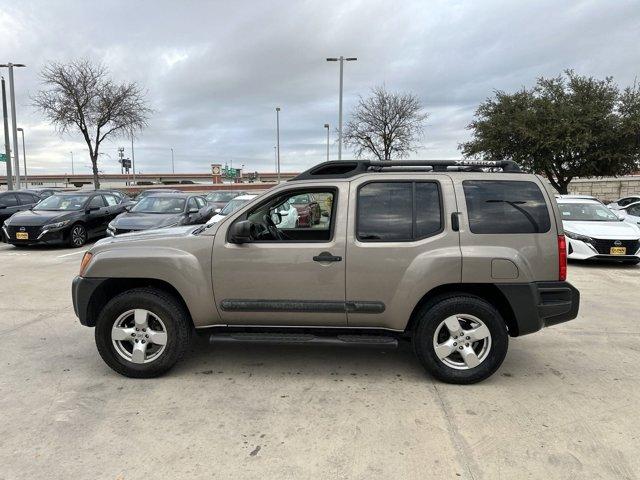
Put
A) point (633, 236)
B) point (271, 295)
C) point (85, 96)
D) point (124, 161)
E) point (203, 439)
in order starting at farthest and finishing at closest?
point (124, 161)
point (85, 96)
point (633, 236)
point (271, 295)
point (203, 439)

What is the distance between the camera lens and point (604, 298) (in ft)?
23.2

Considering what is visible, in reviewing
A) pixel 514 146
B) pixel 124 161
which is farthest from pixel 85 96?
pixel 124 161

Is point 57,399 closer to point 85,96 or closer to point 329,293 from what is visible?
point 329,293

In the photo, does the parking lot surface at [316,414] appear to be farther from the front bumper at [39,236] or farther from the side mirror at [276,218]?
the front bumper at [39,236]

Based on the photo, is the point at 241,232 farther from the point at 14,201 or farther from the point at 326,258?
the point at 14,201

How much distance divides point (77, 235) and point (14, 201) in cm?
424

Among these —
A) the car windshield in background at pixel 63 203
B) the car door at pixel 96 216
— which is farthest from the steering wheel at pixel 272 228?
the car windshield in background at pixel 63 203

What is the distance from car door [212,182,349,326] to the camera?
12.6 ft

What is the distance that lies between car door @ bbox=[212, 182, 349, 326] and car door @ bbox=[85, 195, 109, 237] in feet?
34.7

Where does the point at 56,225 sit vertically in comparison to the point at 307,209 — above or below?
below

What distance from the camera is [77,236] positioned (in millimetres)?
12414

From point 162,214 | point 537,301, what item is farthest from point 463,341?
point 162,214

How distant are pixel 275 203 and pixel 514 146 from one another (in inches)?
945

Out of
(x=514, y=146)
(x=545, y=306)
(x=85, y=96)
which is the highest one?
(x=85, y=96)
